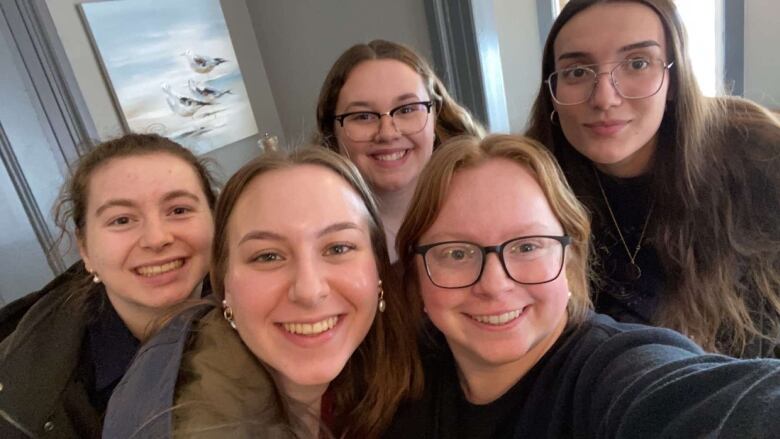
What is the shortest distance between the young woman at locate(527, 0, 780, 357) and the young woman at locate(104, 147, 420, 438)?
0.62 meters

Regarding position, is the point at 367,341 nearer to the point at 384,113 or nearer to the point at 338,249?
the point at 338,249

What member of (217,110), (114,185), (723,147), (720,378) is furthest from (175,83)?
(720,378)

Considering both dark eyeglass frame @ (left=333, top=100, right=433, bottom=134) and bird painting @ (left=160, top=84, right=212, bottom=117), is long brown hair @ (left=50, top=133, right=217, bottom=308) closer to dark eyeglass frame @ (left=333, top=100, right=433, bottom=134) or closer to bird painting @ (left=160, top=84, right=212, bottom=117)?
dark eyeglass frame @ (left=333, top=100, right=433, bottom=134)

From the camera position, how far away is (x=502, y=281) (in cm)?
79

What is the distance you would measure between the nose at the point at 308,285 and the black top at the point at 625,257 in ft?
2.46

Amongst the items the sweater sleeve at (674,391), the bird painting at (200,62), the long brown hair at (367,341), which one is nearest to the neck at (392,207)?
the long brown hair at (367,341)

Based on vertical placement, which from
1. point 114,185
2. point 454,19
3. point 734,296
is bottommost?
point 734,296

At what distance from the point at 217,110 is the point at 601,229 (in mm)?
1800

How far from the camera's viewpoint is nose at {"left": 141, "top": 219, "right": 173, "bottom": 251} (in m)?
1.07

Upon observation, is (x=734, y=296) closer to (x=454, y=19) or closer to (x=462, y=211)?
(x=462, y=211)

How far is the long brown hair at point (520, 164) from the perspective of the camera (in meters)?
0.86

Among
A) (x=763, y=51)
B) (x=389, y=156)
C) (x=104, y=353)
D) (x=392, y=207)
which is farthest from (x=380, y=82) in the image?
(x=763, y=51)

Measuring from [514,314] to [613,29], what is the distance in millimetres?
727

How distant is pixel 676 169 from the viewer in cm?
116
